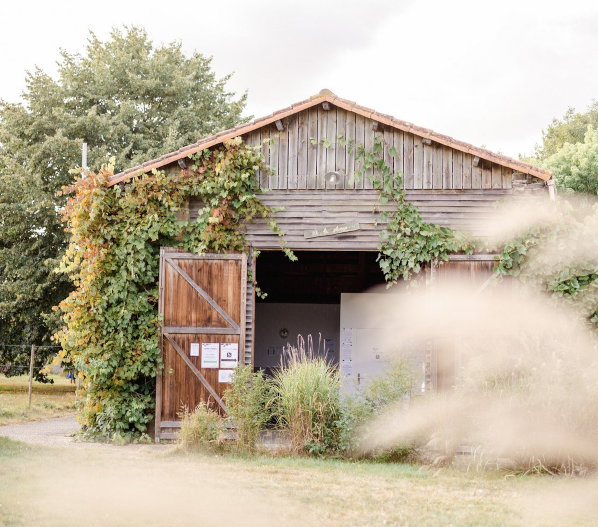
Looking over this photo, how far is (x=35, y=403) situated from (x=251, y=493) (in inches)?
579

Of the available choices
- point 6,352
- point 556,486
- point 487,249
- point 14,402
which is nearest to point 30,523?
point 556,486

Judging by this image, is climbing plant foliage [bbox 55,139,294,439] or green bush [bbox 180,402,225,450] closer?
green bush [bbox 180,402,225,450]

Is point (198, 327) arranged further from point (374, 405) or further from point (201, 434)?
point (374, 405)

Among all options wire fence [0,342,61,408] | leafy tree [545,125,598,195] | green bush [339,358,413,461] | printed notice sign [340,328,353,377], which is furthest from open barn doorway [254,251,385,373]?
leafy tree [545,125,598,195]

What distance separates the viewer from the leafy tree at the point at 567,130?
132 feet

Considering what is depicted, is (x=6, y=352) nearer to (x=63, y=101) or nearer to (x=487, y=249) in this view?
(x=63, y=101)

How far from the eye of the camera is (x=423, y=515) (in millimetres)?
7664

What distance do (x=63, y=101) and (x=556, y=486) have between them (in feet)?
72.3

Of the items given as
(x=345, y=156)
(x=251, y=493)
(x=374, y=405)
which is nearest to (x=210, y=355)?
(x=374, y=405)

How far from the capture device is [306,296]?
751 inches

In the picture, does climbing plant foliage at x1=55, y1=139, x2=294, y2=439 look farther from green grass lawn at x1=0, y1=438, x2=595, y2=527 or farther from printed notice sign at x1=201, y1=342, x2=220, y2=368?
green grass lawn at x1=0, y1=438, x2=595, y2=527

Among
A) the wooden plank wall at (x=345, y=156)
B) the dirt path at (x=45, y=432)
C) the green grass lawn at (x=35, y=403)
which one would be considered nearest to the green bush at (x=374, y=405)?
the wooden plank wall at (x=345, y=156)

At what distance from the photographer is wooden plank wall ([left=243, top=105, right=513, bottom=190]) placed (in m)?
13.2

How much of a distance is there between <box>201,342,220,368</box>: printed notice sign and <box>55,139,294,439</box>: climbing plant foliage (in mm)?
746
